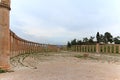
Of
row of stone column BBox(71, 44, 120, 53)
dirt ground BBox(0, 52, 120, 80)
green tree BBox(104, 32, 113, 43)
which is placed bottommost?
dirt ground BBox(0, 52, 120, 80)

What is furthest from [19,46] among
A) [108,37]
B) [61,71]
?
[108,37]

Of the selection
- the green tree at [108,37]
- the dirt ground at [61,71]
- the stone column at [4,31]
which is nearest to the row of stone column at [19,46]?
the dirt ground at [61,71]

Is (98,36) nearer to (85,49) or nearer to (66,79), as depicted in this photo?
(85,49)

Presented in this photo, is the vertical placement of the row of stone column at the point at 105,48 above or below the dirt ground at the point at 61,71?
above

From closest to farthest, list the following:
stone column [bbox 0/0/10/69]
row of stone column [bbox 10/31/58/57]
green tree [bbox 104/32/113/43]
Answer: stone column [bbox 0/0/10/69] < row of stone column [bbox 10/31/58/57] < green tree [bbox 104/32/113/43]

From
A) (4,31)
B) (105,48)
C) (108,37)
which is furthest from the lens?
(108,37)

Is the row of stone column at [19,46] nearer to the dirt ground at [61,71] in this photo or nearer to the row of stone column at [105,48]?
the dirt ground at [61,71]

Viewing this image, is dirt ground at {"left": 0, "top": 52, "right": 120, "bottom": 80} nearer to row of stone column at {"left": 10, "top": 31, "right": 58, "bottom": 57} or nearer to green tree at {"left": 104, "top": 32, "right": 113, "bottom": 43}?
row of stone column at {"left": 10, "top": 31, "right": 58, "bottom": 57}

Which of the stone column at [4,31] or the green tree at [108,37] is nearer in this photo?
the stone column at [4,31]

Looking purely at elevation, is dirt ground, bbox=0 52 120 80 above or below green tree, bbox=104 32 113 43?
below

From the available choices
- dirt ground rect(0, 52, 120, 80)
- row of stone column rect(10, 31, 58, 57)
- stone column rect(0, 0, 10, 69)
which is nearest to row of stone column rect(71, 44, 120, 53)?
row of stone column rect(10, 31, 58, 57)

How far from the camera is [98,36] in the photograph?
220 ft

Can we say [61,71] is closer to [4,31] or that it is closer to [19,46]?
[4,31]

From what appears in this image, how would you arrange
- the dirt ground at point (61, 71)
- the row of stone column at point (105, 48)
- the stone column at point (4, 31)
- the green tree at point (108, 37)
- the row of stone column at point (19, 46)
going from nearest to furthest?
the dirt ground at point (61, 71)
the stone column at point (4, 31)
the row of stone column at point (19, 46)
the row of stone column at point (105, 48)
the green tree at point (108, 37)
